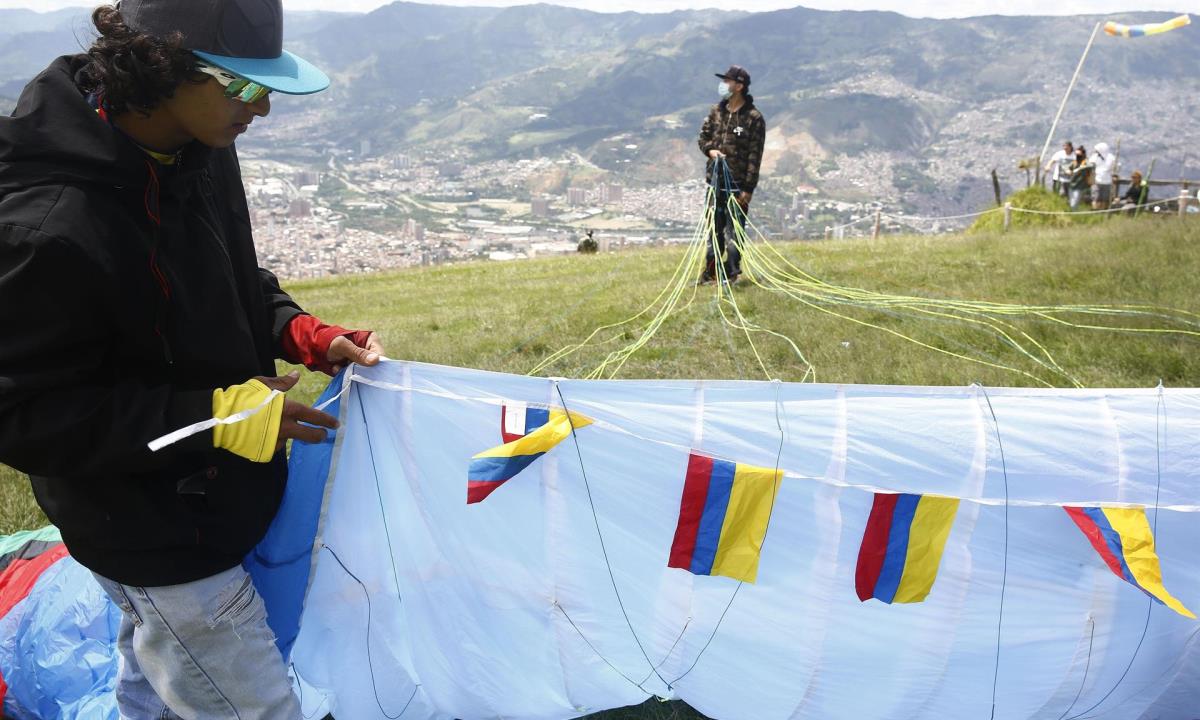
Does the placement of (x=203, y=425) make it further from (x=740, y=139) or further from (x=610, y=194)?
(x=610, y=194)

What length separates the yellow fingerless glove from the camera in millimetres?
2057

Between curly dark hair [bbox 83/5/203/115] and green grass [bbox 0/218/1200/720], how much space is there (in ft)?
9.44

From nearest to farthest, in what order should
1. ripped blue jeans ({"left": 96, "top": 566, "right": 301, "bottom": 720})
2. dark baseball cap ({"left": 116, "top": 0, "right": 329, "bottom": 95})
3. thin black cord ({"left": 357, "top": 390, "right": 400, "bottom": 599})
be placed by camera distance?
1. dark baseball cap ({"left": 116, "top": 0, "right": 329, "bottom": 95})
2. ripped blue jeans ({"left": 96, "top": 566, "right": 301, "bottom": 720})
3. thin black cord ({"left": 357, "top": 390, "right": 400, "bottom": 599})

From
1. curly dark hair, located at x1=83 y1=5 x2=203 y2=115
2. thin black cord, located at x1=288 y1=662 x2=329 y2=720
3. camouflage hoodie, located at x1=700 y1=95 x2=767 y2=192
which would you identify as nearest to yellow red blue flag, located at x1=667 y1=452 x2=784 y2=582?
thin black cord, located at x1=288 y1=662 x2=329 y2=720

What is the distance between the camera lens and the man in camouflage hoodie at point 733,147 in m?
9.11

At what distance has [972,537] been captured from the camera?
3.07 metres

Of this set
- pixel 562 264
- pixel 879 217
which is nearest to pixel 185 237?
pixel 562 264

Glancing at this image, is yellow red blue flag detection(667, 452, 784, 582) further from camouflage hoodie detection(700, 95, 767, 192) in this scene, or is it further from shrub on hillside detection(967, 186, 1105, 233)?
shrub on hillside detection(967, 186, 1105, 233)

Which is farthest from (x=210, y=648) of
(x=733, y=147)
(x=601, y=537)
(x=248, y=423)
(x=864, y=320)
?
(x=733, y=147)

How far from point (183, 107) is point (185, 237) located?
346 mm

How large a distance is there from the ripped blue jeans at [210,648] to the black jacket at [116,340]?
79 millimetres

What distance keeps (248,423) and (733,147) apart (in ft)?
26.4

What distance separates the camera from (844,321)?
24.2 feet

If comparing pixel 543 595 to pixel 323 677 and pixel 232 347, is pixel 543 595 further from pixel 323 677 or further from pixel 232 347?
pixel 232 347
